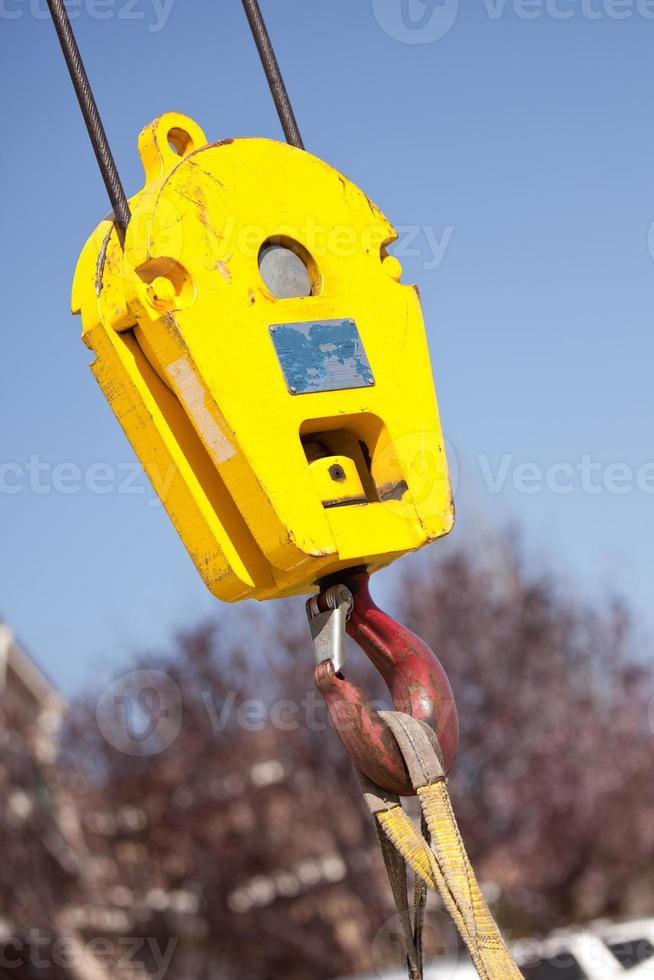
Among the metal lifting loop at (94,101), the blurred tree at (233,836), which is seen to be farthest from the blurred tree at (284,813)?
the metal lifting loop at (94,101)

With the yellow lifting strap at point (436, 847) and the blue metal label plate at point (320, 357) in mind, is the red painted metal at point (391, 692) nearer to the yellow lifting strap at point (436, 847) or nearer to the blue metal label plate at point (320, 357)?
the yellow lifting strap at point (436, 847)

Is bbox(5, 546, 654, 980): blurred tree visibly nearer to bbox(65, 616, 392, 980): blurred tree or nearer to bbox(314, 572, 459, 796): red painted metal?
bbox(65, 616, 392, 980): blurred tree

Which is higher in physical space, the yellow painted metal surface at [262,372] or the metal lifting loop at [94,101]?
the metal lifting loop at [94,101]

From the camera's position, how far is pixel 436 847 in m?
1.89

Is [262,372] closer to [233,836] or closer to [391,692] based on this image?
[391,692]

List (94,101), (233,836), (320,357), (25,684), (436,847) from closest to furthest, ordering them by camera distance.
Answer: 1. (436,847)
2. (320,357)
3. (94,101)
4. (233,836)
5. (25,684)

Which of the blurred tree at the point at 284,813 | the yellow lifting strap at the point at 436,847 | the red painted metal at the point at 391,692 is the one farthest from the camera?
the blurred tree at the point at 284,813

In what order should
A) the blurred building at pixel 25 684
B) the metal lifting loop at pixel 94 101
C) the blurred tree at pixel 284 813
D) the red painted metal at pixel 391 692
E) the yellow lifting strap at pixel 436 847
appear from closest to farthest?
the yellow lifting strap at pixel 436 847, the red painted metal at pixel 391 692, the metal lifting loop at pixel 94 101, the blurred tree at pixel 284 813, the blurred building at pixel 25 684

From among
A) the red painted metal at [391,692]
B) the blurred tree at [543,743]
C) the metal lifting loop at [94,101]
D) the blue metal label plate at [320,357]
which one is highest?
the metal lifting loop at [94,101]

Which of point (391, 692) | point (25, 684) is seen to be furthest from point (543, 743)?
point (391, 692)

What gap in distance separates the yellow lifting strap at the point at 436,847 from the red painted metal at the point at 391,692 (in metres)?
0.03

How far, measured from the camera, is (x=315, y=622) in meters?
2.07

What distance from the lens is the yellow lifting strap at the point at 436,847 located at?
1.82 m

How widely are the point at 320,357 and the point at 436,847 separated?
71cm
